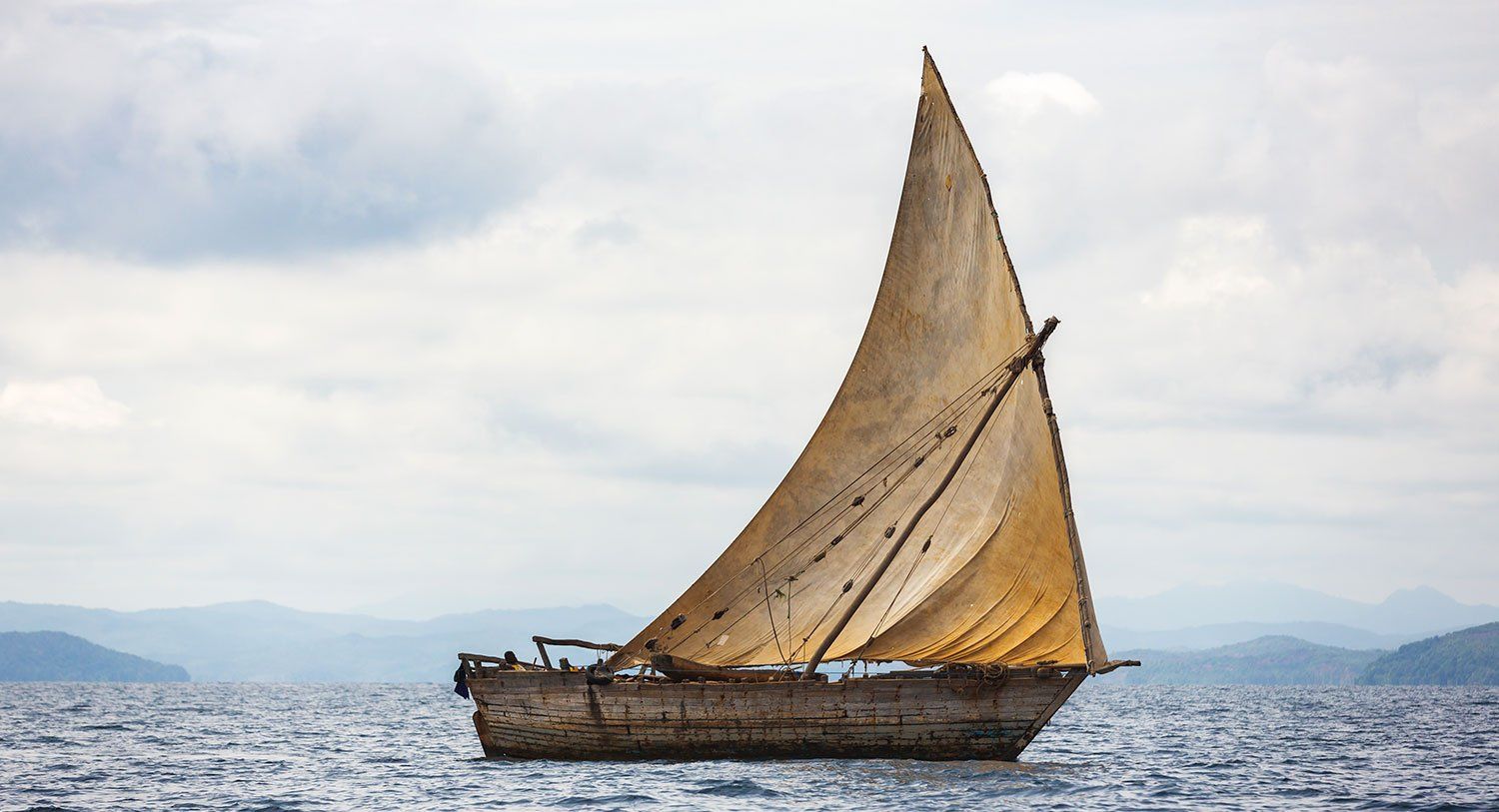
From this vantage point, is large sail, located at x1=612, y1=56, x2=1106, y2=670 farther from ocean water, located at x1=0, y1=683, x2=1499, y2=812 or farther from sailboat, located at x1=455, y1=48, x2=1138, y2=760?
ocean water, located at x1=0, y1=683, x2=1499, y2=812

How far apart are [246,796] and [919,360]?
18514 mm

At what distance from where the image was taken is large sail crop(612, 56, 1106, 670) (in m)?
35.9

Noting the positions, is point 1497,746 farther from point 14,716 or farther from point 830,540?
point 14,716

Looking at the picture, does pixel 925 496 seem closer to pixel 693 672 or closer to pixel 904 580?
pixel 904 580

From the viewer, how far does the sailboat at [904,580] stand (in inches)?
1357

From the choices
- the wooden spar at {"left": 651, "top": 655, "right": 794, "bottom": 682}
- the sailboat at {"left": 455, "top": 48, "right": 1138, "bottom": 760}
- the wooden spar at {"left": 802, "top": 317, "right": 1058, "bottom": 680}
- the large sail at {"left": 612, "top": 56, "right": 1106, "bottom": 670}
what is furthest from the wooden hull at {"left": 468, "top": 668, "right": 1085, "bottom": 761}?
the large sail at {"left": 612, "top": 56, "right": 1106, "bottom": 670}

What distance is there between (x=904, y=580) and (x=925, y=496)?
2.04 meters

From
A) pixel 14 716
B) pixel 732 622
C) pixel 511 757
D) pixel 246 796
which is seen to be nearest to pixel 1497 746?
pixel 732 622

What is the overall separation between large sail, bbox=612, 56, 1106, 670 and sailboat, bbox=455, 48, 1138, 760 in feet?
0.16

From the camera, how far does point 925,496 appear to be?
124 feet

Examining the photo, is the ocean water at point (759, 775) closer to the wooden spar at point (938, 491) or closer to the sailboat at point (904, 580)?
the sailboat at point (904, 580)

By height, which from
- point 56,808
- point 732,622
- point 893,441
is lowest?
point 56,808

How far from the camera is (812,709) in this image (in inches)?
1368

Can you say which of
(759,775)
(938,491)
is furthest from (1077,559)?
(759,775)
